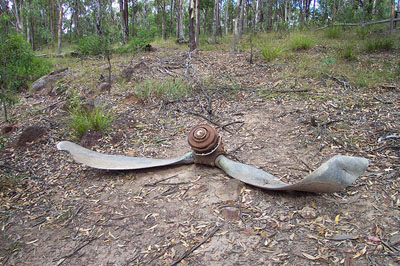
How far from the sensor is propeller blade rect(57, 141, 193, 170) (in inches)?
108

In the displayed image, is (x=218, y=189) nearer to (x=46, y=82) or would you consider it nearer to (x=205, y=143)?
(x=205, y=143)

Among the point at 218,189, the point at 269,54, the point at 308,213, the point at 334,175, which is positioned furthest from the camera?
the point at 269,54

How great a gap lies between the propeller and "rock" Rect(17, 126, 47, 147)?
46.3 inches

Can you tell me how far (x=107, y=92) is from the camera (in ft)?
17.0

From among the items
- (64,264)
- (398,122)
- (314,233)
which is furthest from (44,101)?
(398,122)

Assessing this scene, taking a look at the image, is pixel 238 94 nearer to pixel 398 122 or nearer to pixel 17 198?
pixel 398 122

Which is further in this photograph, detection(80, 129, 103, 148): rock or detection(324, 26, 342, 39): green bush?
detection(324, 26, 342, 39): green bush

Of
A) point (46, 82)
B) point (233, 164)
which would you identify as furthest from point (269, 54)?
point (46, 82)

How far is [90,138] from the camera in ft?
11.7

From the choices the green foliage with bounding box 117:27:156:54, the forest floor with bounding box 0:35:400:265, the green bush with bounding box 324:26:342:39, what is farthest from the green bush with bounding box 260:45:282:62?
the green foliage with bounding box 117:27:156:54

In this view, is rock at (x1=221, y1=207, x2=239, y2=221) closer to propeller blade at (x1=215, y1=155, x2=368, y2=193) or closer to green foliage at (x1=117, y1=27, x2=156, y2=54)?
propeller blade at (x1=215, y1=155, x2=368, y2=193)

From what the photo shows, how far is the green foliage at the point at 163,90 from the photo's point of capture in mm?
4652

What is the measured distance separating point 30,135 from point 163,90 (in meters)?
2.07

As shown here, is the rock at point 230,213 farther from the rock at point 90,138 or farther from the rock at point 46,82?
the rock at point 46,82
